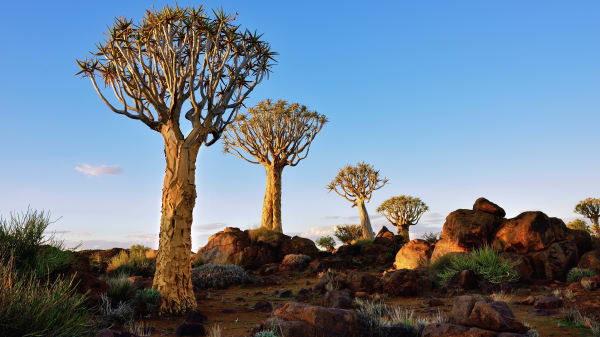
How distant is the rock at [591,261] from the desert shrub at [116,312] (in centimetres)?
1285

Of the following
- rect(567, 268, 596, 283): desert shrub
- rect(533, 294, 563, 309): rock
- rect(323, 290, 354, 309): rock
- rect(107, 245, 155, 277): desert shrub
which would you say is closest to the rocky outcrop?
rect(107, 245, 155, 277): desert shrub

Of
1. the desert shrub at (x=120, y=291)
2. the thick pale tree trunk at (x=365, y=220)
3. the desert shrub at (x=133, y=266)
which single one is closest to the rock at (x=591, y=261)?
the desert shrub at (x=120, y=291)

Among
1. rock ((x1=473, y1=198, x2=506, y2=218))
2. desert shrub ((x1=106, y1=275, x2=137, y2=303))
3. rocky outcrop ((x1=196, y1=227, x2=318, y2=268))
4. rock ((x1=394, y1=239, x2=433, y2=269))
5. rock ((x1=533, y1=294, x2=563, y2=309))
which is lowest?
rock ((x1=533, y1=294, x2=563, y2=309))

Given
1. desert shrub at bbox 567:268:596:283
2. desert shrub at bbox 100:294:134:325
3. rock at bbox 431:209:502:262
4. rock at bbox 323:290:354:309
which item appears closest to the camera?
rock at bbox 323:290:354:309

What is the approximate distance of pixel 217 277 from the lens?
15.4m

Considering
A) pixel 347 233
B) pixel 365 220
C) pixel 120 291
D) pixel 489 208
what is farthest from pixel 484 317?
pixel 347 233

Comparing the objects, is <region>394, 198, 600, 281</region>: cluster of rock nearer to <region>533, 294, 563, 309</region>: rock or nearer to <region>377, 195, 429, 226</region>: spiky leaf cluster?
<region>533, 294, 563, 309</region>: rock

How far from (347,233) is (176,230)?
32762mm

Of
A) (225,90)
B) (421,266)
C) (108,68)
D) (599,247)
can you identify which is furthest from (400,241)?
(108,68)

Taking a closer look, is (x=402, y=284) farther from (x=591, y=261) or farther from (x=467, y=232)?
(x=591, y=261)

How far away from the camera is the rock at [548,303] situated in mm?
9125

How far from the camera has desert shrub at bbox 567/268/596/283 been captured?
12.2 m

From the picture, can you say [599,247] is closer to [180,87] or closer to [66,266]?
[180,87]

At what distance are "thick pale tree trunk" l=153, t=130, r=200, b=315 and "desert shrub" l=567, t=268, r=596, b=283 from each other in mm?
10765
